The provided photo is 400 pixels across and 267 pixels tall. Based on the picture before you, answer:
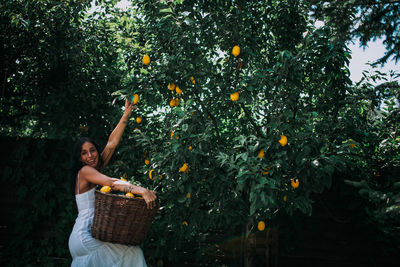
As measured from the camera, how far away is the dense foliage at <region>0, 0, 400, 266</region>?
2.44 meters

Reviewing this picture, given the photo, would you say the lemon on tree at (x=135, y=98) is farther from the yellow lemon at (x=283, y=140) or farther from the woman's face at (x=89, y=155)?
the yellow lemon at (x=283, y=140)

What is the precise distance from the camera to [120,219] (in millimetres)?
1940

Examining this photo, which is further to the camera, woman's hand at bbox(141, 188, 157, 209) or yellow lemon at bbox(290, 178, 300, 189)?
yellow lemon at bbox(290, 178, 300, 189)

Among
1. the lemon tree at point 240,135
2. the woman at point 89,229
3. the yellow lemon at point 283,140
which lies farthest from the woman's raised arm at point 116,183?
the yellow lemon at point 283,140

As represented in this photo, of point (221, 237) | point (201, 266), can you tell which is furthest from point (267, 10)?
point (201, 266)

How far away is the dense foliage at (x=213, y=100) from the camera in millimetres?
2438

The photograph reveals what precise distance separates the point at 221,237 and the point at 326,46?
240cm

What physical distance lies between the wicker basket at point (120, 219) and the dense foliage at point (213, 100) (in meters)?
0.56

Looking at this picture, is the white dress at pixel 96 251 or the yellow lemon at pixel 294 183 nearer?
the white dress at pixel 96 251

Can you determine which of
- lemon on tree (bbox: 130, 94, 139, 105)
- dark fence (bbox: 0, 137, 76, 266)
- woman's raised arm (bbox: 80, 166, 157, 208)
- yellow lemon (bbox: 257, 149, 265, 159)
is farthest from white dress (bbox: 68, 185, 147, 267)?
dark fence (bbox: 0, 137, 76, 266)

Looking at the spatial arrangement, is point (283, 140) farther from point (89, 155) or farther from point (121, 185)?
point (89, 155)

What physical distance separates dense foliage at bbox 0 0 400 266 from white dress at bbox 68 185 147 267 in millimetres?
606

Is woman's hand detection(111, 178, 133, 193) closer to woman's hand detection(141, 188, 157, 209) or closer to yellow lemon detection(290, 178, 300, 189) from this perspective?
woman's hand detection(141, 188, 157, 209)

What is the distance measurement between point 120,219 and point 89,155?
0.66m
